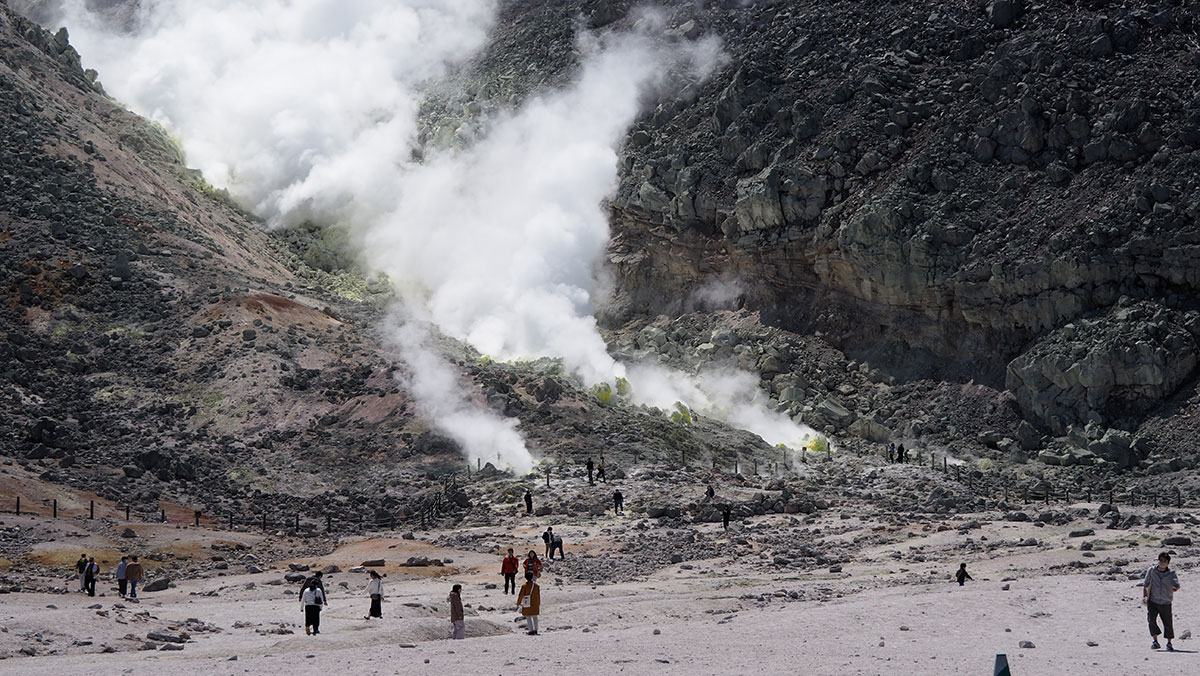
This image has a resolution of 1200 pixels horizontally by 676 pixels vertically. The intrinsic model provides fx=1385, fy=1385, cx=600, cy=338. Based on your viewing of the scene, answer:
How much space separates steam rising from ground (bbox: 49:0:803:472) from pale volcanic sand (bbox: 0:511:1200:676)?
2242 cm

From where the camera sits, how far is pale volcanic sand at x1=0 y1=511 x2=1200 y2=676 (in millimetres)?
20500

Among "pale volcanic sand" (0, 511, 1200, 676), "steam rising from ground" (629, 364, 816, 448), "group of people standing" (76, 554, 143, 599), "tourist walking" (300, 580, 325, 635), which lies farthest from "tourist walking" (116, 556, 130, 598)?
"steam rising from ground" (629, 364, 816, 448)

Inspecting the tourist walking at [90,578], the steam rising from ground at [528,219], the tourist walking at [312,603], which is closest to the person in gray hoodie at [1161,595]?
the tourist walking at [312,603]

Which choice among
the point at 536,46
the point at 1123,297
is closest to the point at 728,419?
the point at 1123,297

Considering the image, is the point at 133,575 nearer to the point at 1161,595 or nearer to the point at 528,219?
the point at 1161,595

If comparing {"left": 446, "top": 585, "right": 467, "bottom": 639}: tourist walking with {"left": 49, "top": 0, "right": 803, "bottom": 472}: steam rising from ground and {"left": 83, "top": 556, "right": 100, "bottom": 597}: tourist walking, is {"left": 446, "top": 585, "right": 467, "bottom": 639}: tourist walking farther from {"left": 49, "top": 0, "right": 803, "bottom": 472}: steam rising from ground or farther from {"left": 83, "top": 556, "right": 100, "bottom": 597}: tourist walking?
{"left": 49, "top": 0, "right": 803, "bottom": 472}: steam rising from ground

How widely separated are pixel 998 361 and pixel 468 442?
2451 cm

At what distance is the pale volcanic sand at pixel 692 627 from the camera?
2050cm

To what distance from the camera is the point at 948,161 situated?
6488cm

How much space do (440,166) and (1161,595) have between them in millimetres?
68119

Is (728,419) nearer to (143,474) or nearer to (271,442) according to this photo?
(271,442)

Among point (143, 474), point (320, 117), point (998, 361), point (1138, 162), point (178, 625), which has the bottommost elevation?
point (178, 625)

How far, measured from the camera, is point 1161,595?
20.2 meters

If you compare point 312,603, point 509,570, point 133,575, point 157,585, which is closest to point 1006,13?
point 509,570
